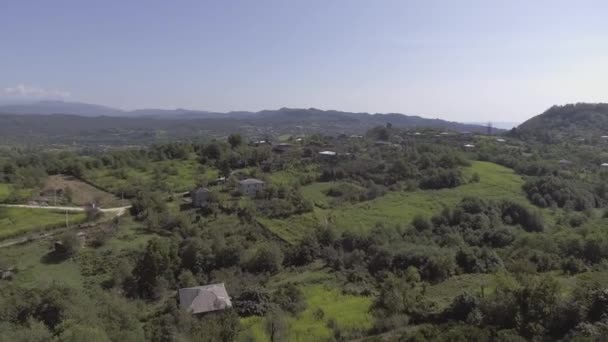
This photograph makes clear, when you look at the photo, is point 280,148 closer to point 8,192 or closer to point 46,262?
point 8,192

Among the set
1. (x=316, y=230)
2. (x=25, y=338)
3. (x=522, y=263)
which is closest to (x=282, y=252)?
(x=316, y=230)

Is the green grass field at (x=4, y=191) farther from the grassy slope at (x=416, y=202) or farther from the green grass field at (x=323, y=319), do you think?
the green grass field at (x=323, y=319)

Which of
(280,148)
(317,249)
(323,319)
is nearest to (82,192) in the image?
(317,249)

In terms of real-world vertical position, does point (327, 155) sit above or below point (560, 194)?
above

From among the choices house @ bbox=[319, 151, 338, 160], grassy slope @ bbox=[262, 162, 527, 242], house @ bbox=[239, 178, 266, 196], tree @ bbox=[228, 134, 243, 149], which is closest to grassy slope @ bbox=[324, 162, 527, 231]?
grassy slope @ bbox=[262, 162, 527, 242]

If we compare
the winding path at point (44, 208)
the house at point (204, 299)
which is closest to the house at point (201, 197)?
the winding path at point (44, 208)

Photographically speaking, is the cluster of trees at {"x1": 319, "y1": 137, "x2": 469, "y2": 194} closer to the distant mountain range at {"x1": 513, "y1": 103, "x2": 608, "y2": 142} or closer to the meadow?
the meadow
